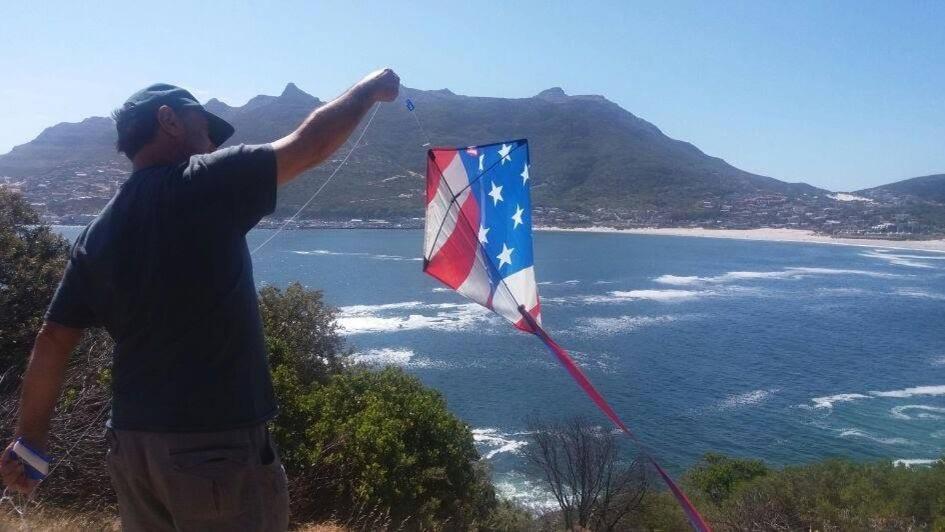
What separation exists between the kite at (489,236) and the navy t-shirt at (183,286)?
6.37 ft

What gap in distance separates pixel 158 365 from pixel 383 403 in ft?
29.9

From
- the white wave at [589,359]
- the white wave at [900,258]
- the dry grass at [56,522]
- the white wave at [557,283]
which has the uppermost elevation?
the dry grass at [56,522]

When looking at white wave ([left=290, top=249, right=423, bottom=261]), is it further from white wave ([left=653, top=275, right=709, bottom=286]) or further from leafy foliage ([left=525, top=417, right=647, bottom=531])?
leafy foliage ([left=525, top=417, right=647, bottom=531])

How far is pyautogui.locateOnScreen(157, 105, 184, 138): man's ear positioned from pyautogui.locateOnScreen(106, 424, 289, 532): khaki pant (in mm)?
795

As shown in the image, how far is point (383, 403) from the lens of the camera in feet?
35.0

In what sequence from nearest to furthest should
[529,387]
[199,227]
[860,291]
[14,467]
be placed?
[199,227]
[14,467]
[529,387]
[860,291]

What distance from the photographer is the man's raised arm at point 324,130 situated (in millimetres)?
1756

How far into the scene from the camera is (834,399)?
29.5 m

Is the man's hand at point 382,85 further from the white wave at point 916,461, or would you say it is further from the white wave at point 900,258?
the white wave at point 900,258

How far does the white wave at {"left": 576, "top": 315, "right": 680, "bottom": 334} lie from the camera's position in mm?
38938

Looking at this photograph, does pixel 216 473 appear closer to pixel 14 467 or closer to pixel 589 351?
pixel 14 467

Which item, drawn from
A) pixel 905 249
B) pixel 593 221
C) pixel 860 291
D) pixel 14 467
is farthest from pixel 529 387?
pixel 905 249

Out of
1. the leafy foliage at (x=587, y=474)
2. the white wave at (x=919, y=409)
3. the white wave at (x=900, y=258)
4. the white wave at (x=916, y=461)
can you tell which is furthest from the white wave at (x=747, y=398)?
the white wave at (x=900, y=258)

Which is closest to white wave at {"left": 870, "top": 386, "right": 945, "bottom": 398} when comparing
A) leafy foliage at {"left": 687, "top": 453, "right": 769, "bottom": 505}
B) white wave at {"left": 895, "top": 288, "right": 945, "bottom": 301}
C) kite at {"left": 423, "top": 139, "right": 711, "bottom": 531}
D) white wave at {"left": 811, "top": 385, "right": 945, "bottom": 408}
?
white wave at {"left": 811, "top": 385, "right": 945, "bottom": 408}
